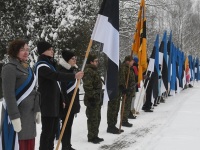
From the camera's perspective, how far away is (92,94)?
7031 mm

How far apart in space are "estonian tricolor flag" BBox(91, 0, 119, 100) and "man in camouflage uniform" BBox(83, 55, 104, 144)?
52cm

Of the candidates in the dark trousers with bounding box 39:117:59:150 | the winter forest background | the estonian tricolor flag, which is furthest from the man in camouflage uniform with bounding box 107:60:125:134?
the winter forest background

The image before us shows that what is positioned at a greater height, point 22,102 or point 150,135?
point 22,102

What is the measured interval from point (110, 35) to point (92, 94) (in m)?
1.29

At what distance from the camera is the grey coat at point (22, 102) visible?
12.9 feet

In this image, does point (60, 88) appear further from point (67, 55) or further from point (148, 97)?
point (148, 97)

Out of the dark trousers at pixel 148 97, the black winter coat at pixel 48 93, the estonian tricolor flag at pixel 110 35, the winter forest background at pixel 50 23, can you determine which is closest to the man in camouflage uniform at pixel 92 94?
the estonian tricolor flag at pixel 110 35

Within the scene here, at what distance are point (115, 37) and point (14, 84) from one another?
299cm

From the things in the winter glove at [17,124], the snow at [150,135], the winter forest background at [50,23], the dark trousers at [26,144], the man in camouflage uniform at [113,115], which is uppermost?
the winter forest background at [50,23]

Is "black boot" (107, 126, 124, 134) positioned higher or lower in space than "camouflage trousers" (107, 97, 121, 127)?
lower

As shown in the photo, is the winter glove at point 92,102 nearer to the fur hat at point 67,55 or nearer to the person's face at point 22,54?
the fur hat at point 67,55

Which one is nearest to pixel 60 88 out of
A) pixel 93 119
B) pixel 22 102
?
pixel 93 119

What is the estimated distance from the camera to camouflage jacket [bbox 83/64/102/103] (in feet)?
22.9

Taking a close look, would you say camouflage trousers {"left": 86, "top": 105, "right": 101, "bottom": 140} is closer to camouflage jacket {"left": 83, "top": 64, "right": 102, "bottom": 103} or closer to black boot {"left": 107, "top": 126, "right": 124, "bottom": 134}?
camouflage jacket {"left": 83, "top": 64, "right": 102, "bottom": 103}
